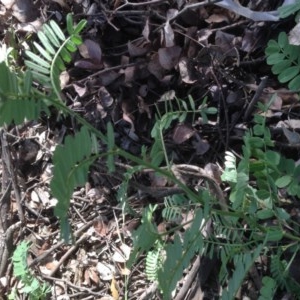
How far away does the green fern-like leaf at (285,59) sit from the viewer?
4.81 ft

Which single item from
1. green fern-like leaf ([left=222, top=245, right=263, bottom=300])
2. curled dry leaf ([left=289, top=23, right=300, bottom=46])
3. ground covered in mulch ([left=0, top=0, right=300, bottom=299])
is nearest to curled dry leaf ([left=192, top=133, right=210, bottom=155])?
ground covered in mulch ([left=0, top=0, right=300, bottom=299])

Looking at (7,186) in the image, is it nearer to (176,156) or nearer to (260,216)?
(176,156)

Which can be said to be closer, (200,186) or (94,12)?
(200,186)

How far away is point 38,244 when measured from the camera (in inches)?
84.7

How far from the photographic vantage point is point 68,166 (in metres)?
0.97

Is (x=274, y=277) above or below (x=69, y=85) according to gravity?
below

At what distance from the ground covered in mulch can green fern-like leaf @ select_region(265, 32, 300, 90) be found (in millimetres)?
283

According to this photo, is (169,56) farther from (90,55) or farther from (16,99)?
(16,99)

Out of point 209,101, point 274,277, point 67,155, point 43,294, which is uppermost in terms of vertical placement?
point 67,155

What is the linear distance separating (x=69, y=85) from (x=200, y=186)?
57 cm

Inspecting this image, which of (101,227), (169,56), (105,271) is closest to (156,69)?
(169,56)

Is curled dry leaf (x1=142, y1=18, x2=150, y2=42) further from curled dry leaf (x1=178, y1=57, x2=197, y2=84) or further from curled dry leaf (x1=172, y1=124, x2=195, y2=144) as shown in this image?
curled dry leaf (x1=172, y1=124, x2=195, y2=144)

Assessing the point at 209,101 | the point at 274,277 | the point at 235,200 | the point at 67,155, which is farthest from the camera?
the point at 209,101

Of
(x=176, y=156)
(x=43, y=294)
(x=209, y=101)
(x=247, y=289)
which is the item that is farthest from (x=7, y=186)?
(x=247, y=289)
